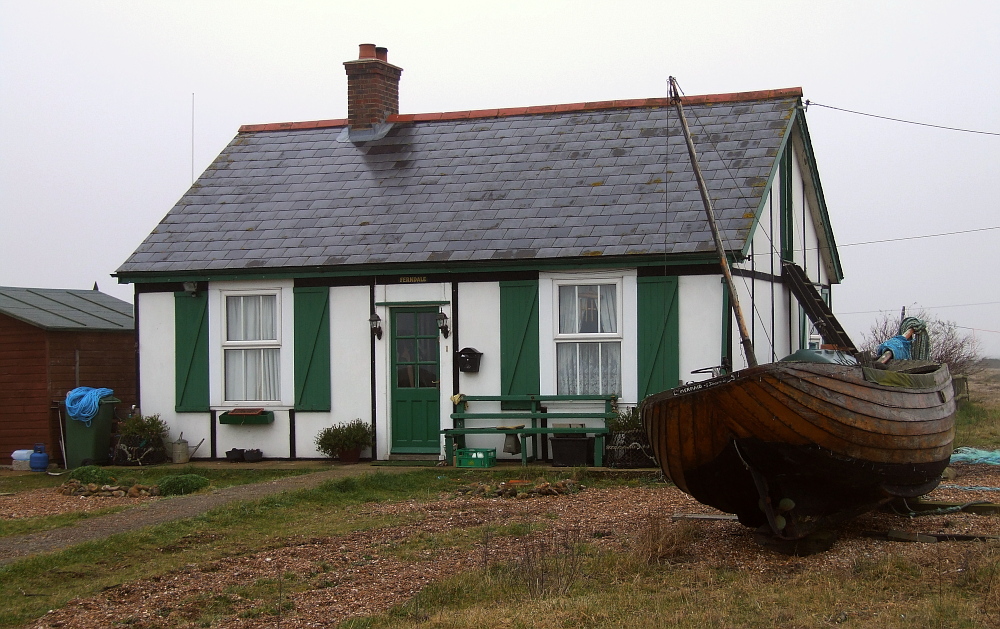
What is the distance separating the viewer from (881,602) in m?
7.00

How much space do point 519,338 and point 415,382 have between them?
1.77 metres

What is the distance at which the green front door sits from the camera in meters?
15.7

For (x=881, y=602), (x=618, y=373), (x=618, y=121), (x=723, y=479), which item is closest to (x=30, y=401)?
(x=618, y=373)

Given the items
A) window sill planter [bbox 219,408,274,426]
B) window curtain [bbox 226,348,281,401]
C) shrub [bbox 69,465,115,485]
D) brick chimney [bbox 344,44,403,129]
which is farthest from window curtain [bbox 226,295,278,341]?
brick chimney [bbox 344,44,403,129]

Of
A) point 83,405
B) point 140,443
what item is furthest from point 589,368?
point 83,405

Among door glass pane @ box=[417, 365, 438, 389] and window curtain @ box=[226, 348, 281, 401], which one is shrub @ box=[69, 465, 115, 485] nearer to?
window curtain @ box=[226, 348, 281, 401]

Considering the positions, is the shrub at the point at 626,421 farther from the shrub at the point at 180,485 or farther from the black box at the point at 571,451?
the shrub at the point at 180,485

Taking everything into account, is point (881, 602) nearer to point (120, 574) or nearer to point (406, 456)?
point (120, 574)

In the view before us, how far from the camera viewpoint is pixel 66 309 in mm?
19047

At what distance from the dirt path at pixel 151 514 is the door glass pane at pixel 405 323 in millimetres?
2034

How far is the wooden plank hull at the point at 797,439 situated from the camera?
26.8ft

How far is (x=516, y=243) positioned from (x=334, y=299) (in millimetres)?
2861

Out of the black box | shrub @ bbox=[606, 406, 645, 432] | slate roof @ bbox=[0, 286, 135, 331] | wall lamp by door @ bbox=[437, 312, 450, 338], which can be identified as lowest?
the black box

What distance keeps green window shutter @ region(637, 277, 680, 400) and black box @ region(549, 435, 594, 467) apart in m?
1.04
